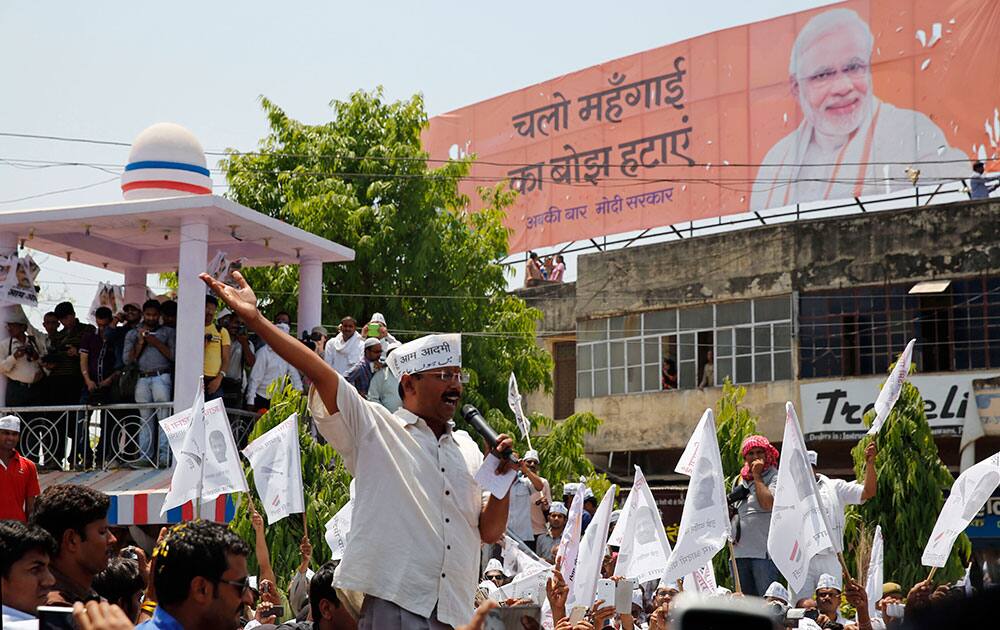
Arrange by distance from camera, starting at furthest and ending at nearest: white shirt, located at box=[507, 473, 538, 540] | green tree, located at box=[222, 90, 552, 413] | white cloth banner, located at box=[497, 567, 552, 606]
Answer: green tree, located at box=[222, 90, 552, 413]
white shirt, located at box=[507, 473, 538, 540]
white cloth banner, located at box=[497, 567, 552, 606]

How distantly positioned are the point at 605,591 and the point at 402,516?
462cm

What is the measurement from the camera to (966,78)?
2572cm

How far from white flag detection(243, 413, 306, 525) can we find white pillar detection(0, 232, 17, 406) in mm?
5267

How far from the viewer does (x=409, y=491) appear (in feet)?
15.6

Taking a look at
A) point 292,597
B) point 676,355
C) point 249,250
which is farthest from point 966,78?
point 292,597

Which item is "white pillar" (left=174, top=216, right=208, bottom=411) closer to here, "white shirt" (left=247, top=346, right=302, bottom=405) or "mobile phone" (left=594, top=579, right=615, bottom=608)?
"white shirt" (left=247, top=346, right=302, bottom=405)

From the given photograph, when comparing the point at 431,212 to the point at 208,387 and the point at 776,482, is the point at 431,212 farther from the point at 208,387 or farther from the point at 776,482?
the point at 776,482

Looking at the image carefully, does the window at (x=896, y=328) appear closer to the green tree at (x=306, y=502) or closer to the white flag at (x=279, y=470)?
the green tree at (x=306, y=502)

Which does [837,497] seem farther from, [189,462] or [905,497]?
[905,497]

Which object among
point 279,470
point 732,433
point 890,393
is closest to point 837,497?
point 890,393

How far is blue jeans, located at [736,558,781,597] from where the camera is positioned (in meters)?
10.2

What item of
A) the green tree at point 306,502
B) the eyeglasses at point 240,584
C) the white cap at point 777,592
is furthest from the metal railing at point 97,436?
the eyeglasses at point 240,584

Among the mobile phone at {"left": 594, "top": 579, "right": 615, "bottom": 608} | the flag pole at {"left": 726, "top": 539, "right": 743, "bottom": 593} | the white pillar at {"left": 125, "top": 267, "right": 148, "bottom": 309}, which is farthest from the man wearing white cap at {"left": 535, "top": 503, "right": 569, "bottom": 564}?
the white pillar at {"left": 125, "top": 267, "right": 148, "bottom": 309}

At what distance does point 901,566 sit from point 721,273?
11837mm
